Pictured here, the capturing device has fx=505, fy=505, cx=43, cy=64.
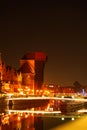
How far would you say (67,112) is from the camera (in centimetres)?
6325

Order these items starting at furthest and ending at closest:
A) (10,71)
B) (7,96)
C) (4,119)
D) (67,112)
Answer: (10,71), (7,96), (67,112), (4,119)

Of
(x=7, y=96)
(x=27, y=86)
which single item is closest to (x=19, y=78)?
(x=27, y=86)

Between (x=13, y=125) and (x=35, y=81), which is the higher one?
(x=35, y=81)

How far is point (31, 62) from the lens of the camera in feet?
411

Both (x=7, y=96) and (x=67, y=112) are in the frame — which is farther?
(x=7, y=96)

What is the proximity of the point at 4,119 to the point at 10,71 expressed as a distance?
46.7m

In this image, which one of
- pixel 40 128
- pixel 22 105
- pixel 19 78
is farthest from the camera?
pixel 19 78

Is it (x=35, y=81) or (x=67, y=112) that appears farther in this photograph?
(x=35, y=81)

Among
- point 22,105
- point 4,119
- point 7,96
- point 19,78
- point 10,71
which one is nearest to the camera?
point 4,119

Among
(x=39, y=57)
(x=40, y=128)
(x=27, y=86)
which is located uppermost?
(x=39, y=57)

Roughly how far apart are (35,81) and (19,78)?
628 inches

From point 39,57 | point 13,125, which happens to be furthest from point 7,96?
point 39,57

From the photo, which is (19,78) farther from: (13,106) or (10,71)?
(13,106)

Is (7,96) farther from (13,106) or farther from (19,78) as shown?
(19,78)
